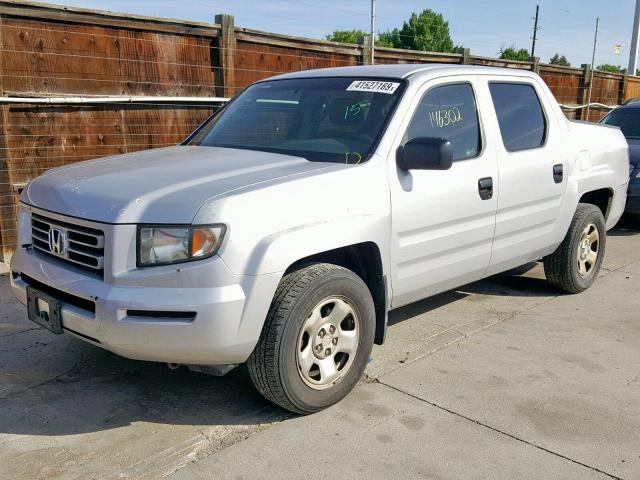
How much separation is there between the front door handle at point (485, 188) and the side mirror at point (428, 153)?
0.74 metres

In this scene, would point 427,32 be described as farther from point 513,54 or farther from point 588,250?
point 588,250

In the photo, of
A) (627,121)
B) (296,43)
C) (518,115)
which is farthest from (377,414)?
(627,121)

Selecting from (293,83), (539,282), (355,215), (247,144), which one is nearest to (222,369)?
(355,215)

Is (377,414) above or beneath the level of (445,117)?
beneath

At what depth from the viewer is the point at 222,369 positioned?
10.6ft

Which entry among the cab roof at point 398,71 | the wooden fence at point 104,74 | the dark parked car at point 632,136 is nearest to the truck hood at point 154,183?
the cab roof at point 398,71

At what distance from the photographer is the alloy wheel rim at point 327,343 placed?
337 centimetres

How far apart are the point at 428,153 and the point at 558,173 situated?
76.4 inches

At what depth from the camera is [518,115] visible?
4.89 meters

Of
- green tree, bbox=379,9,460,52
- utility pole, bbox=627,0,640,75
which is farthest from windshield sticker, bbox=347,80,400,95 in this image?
green tree, bbox=379,9,460,52

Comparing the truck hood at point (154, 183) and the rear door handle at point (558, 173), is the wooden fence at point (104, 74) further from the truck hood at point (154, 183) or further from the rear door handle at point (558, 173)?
the rear door handle at point (558, 173)

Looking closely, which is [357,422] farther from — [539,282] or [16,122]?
[16,122]

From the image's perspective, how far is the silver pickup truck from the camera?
2975mm

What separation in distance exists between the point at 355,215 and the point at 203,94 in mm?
4858
